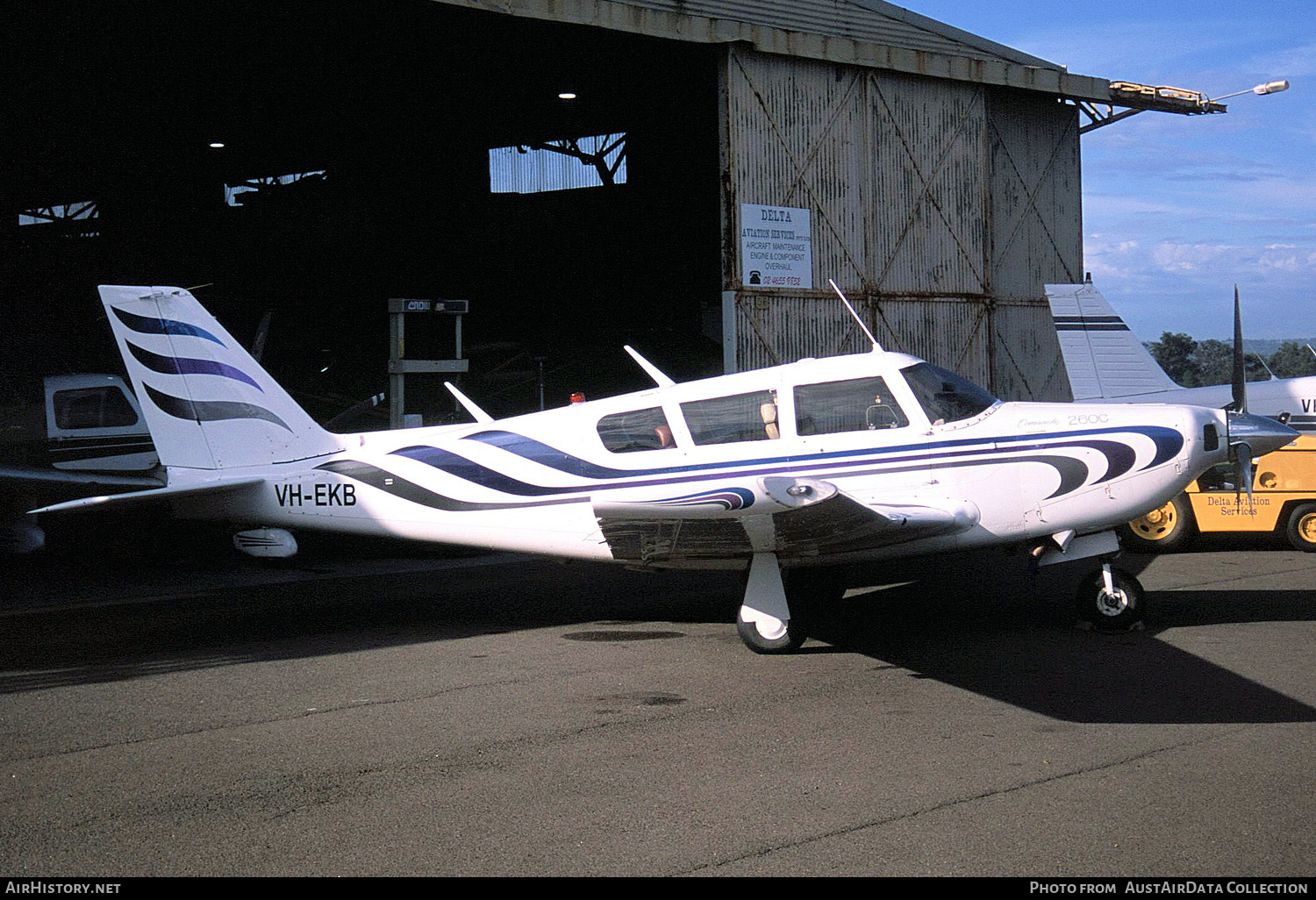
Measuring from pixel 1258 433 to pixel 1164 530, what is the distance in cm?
462

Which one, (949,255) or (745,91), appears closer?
(745,91)

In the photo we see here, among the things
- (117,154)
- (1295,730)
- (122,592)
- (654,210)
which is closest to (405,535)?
(122,592)

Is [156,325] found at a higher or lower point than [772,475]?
higher

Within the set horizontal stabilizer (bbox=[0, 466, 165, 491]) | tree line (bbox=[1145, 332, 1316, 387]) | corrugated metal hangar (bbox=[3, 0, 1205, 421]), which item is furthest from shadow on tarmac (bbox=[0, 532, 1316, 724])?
tree line (bbox=[1145, 332, 1316, 387])

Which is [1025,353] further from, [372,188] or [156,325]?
[156,325]

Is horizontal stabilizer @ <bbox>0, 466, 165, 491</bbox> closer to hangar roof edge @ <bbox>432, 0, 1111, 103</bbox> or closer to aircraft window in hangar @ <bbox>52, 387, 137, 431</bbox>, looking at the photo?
aircraft window in hangar @ <bbox>52, 387, 137, 431</bbox>

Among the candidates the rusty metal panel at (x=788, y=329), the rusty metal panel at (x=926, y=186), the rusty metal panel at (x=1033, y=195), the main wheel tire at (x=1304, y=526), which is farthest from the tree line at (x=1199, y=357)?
the main wheel tire at (x=1304, y=526)

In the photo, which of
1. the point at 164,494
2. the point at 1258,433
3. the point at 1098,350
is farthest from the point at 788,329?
the point at 164,494

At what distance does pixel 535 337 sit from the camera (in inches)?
1117

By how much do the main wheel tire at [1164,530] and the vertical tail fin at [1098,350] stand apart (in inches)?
182

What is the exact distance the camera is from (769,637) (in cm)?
848

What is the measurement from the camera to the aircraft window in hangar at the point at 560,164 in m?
29.3
